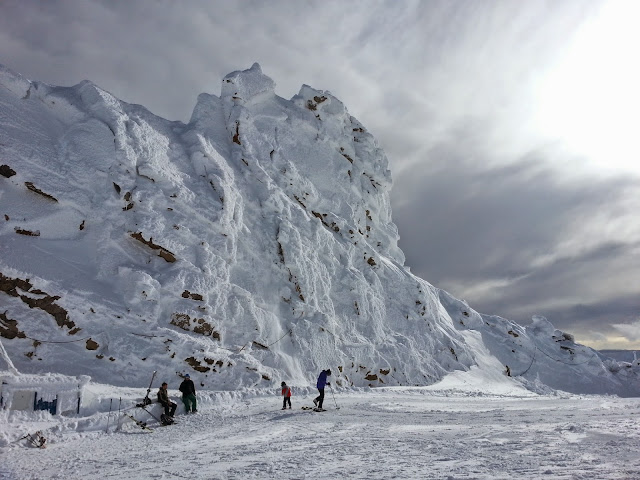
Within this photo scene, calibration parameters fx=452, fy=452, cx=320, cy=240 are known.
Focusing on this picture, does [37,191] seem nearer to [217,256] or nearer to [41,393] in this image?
[217,256]

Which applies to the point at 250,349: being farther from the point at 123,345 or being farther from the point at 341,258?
the point at 341,258

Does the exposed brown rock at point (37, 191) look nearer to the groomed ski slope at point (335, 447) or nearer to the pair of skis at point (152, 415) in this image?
the groomed ski slope at point (335, 447)

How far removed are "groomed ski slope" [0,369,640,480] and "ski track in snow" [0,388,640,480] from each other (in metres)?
0.02

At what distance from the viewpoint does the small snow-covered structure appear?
1313 centimetres

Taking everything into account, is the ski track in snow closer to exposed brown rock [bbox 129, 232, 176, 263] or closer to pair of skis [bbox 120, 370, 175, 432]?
pair of skis [bbox 120, 370, 175, 432]

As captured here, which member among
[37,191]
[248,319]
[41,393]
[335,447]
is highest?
[37,191]

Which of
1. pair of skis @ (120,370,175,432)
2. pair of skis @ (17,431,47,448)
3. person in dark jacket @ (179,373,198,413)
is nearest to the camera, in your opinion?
pair of skis @ (17,431,47,448)

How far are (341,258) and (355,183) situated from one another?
31.4ft

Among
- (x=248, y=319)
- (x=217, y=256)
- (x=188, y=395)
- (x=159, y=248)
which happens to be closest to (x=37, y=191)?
(x=159, y=248)

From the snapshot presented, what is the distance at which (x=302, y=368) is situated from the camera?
25188 millimetres

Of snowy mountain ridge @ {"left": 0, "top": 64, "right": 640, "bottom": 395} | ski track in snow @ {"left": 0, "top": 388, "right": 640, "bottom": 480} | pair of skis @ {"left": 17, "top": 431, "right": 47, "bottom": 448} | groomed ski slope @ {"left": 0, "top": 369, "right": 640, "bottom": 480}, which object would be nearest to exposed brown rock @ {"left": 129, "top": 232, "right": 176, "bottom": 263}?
snowy mountain ridge @ {"left": 0, "top": 64, "right": 640, "bottom": 395}

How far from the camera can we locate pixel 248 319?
24672 millimetres

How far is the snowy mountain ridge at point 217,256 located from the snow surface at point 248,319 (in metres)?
0.11

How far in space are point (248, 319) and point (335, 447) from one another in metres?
15.6
